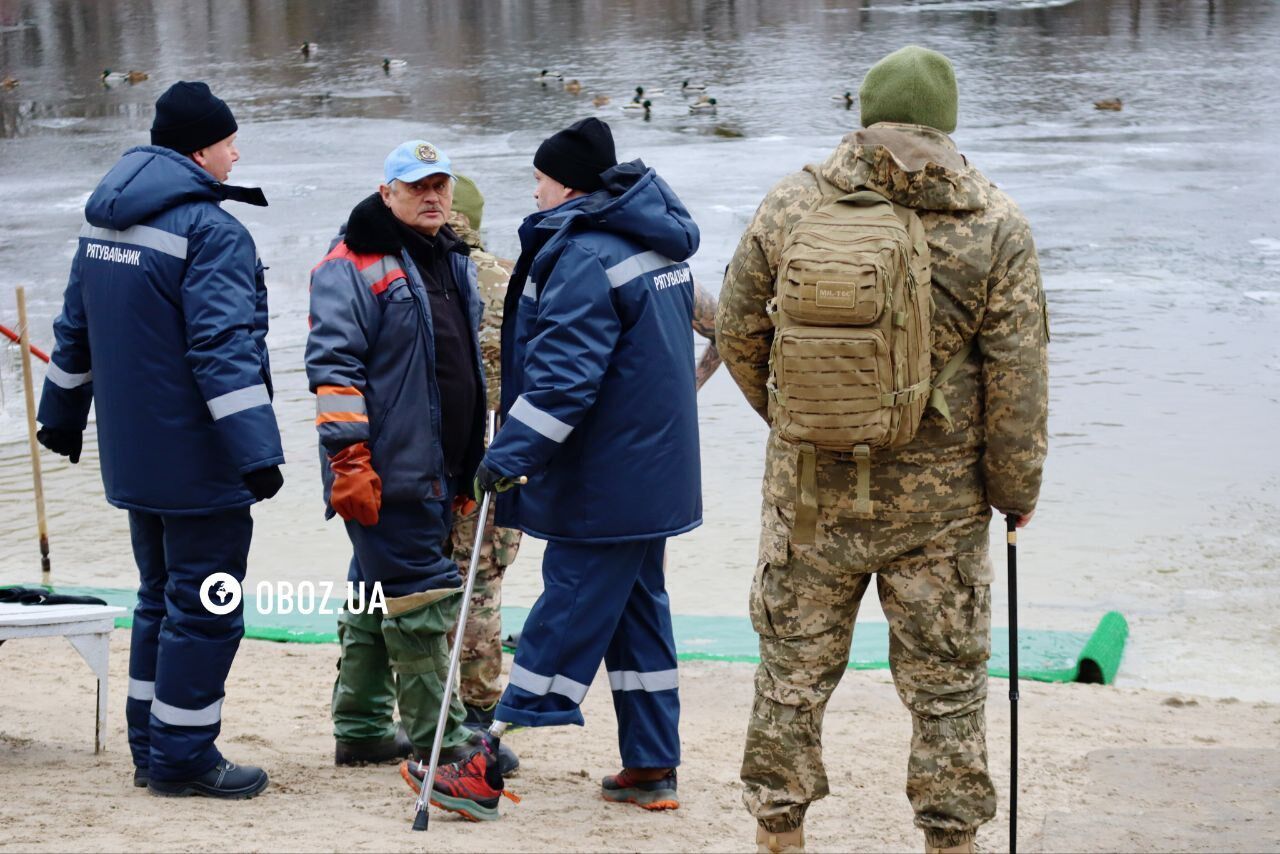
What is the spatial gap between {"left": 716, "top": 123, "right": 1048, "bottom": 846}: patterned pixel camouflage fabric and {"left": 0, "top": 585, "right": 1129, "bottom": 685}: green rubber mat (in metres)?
2.27

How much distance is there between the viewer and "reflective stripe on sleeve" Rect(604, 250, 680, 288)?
14.4 ft

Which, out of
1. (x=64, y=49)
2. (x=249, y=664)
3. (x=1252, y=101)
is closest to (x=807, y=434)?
(x=249, y=664)

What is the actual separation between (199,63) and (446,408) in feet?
99.0

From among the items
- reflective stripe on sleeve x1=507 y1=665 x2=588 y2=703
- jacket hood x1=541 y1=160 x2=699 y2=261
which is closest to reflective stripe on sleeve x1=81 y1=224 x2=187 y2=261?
jacket hood x1=541 y1=160 x2=699 y2=261

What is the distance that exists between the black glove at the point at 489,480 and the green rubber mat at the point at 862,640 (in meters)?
2.07

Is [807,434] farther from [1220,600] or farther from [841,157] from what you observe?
[1220,600]

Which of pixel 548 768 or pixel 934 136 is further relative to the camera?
pixel 548 768

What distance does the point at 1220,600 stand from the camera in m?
7.32

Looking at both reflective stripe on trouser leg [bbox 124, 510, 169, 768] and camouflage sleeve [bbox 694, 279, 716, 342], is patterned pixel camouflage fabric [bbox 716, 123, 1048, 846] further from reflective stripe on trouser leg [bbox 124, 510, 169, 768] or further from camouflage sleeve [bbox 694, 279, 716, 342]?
reflective stripe on trouser leg [bbox 124, 510, 169, 768]

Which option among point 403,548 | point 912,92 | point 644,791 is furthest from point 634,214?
point 644,791

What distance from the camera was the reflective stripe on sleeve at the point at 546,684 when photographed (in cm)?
442

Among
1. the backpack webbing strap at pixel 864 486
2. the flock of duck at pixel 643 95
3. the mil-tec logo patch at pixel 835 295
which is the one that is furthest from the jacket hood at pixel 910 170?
the flock of duck at pixel 643 95

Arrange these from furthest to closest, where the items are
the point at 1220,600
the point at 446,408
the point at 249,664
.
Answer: the point at 1220,600, the point at 249,664, the point at 446,408

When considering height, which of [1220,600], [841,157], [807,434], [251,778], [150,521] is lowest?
[1220,600]
